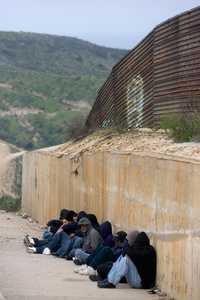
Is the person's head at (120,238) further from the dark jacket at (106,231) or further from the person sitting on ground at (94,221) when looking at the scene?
the person sitting on ground at (94,221)

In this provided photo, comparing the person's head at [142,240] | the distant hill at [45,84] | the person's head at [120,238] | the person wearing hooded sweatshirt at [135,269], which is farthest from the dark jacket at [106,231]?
the distant hill at [45,84]

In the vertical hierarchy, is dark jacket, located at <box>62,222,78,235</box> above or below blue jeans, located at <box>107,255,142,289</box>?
above

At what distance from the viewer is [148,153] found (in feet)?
54.2

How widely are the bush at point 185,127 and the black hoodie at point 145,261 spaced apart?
2.45 meters

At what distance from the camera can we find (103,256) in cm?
1593

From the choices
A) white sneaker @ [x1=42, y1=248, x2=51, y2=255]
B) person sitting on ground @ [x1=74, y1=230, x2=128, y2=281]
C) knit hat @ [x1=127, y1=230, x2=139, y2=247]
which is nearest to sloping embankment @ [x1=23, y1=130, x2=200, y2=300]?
knit hat @ [x1=127, y1=230, x2=139, y2=247]

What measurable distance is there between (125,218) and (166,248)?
395 centimetres

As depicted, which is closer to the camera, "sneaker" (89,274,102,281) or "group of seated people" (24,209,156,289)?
"group of seated people" (24,209,156,289)

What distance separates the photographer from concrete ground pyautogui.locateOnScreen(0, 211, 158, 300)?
530 inches

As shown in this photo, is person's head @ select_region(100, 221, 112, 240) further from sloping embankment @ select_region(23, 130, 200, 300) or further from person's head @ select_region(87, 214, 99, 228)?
person's head @ select_region(87, 214, 99, 228)

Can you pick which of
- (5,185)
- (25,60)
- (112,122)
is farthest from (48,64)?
(112,122)

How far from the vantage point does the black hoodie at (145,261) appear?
14.5 meters

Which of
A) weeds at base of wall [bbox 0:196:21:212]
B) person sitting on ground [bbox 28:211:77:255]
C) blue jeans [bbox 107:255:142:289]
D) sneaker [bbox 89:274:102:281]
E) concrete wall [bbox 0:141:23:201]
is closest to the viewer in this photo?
blue jeans [bbox 107:255:142:289]

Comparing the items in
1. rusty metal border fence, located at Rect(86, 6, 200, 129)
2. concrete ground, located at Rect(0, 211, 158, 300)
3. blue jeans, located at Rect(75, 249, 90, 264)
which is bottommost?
concrete ground, located at Rect(0, 211, 158, 300)
